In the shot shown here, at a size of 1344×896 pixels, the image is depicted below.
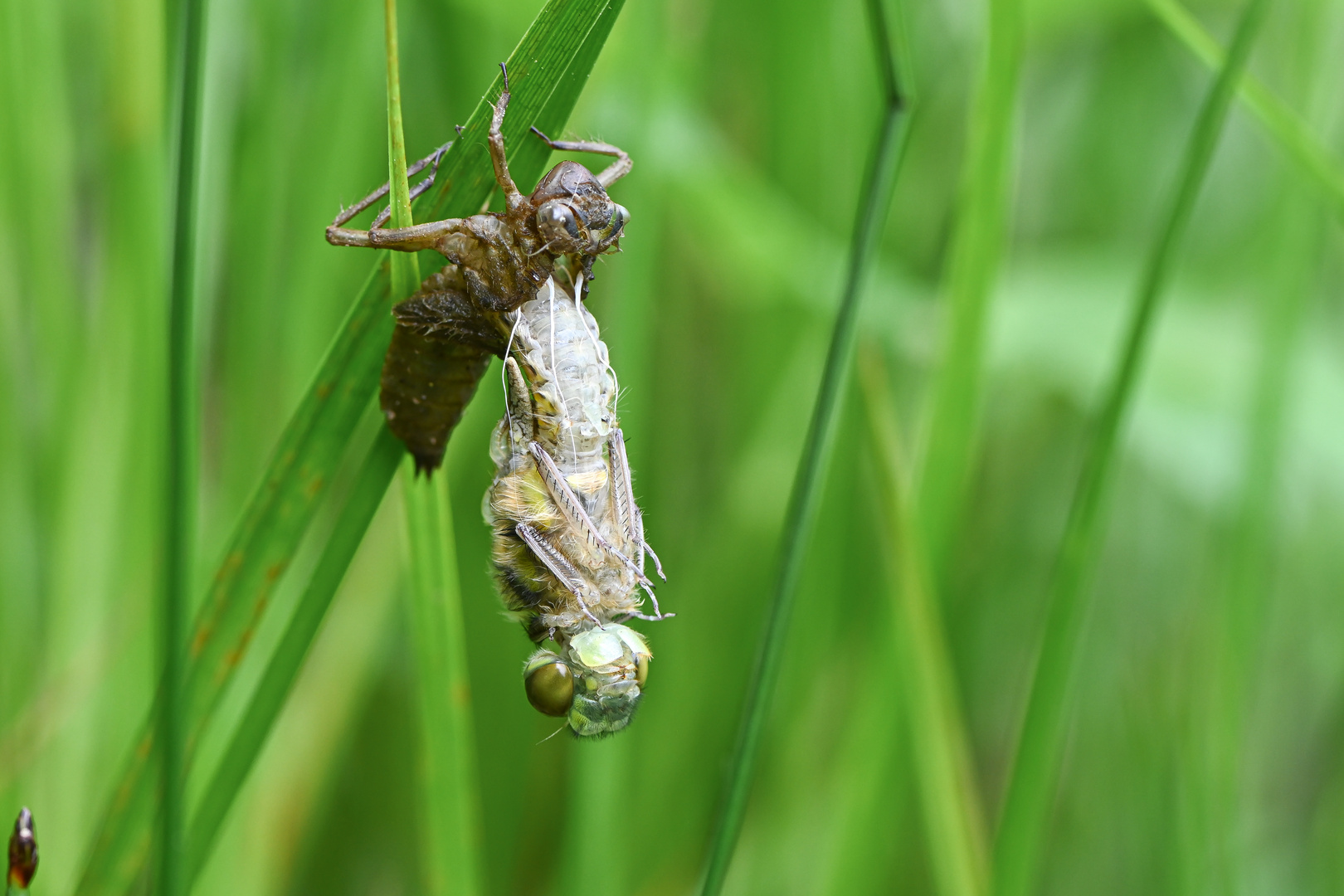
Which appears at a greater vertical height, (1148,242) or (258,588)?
(1148,242)

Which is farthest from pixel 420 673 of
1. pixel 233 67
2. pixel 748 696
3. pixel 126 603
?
pixel 233 67

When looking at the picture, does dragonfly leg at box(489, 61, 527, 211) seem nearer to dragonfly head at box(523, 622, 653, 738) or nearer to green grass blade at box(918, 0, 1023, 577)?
dragonfly head at box(523, 622, 653, 738)

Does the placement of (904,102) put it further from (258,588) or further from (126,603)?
(126,603)

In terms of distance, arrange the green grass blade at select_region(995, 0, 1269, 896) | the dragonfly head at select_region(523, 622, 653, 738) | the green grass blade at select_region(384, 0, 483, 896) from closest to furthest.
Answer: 1. the green grass blade at select_region(384, 0, 483, 896)
2. the dragonfly head at select_region(523, 622, 653, 738)
3. the green grass blade at select_region(995, 0, 1269, 896)

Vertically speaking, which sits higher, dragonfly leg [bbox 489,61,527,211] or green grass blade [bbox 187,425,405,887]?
dragonfly leg [bbox 489,61,527,211]

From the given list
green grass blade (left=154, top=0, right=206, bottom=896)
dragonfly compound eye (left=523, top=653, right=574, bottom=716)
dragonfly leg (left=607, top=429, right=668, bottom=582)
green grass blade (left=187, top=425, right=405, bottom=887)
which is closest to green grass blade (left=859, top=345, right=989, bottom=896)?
dragonfly leg (left=607, top=429, right=668, bottom=582)

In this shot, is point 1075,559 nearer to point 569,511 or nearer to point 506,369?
point 569,511
